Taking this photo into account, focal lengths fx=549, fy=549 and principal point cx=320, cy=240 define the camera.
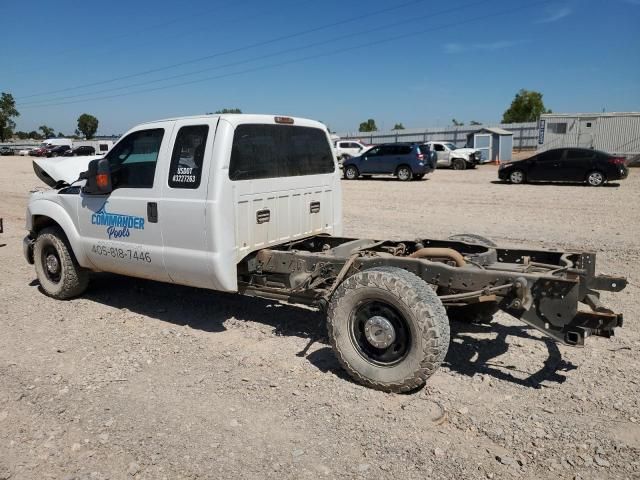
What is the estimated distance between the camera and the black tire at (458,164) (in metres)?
32.4

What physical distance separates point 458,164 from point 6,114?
9957 cm

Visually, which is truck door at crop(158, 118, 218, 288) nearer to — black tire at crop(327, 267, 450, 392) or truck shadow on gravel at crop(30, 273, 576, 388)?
truck shadow on gravel at crop(30, 273, 576, 388)

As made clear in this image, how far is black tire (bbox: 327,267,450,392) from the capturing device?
389cm

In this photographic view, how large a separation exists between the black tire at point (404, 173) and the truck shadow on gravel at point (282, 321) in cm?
1851

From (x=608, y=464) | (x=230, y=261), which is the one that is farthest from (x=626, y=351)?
(x=230, y=261)

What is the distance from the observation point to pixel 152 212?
5301mm

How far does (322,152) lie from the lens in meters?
6.25

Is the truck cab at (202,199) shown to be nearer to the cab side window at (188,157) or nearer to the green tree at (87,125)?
the cab side window at (188,157)

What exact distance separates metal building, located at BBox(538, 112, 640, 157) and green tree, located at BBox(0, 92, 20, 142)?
334ft

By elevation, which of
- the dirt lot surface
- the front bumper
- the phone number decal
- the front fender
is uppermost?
the front fender

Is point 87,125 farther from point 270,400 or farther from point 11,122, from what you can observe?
point 270,400

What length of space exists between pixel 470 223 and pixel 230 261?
8079 millimetres

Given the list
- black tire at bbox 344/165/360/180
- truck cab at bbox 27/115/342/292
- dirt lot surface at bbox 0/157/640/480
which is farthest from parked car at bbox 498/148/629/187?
truck cab at bbox 27/115/342/292

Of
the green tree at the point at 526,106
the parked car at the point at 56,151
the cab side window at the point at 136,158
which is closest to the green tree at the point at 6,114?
the parked car at the point at 56,151
